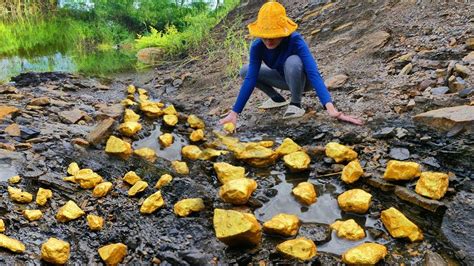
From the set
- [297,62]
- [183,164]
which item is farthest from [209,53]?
[183,164]

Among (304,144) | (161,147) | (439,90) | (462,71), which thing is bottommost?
(161,147)

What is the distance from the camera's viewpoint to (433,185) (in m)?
1.72

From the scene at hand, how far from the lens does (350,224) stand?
1.64m

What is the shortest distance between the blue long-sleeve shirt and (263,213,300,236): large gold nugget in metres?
1.10

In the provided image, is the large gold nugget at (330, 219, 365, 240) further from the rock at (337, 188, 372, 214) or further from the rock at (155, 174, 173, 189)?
the rock at (155, 174, 173, 189)

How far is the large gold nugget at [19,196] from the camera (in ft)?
5.96

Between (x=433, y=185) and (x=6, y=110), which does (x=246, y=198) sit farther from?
(x=6, y=110)

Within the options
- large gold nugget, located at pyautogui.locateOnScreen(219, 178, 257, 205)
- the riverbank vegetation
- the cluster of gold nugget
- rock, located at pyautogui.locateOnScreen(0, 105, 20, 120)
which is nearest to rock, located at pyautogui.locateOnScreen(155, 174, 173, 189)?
the cluster of gold nugget

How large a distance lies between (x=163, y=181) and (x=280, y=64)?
48.0 inches

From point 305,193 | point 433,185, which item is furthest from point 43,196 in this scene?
point 433,185

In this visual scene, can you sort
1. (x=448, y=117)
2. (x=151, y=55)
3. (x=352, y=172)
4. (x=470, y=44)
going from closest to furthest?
1. (x=352, y=172)
2. (x=448, y=117)
3. (x=470, y=44)
4. (x=151, y=55)

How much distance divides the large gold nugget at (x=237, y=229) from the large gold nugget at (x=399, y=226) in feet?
1.76

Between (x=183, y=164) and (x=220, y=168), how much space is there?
29cm

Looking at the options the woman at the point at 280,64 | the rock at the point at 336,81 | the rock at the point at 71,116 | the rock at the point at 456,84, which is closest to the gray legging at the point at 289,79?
the woman at the point at 280,64
